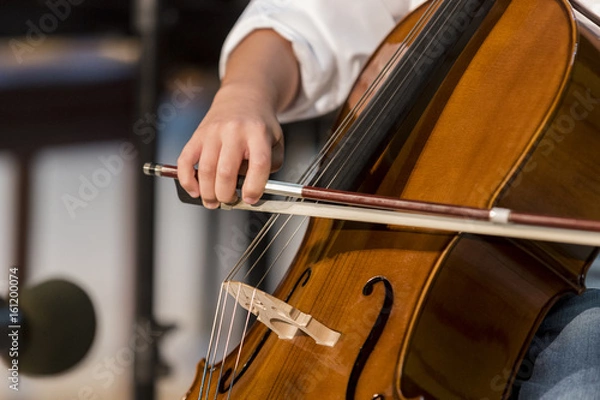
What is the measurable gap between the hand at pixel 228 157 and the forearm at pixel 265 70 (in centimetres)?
8

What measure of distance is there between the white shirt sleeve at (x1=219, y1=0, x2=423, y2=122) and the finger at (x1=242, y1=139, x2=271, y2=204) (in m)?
0.28

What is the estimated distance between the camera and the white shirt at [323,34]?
2.70 ft

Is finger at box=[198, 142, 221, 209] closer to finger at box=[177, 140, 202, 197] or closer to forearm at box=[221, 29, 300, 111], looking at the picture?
finger at box=[177, 140, 202, 197]

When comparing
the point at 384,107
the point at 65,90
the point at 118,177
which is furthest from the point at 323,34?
the point at 65,90

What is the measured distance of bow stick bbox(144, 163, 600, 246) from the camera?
1.41ft

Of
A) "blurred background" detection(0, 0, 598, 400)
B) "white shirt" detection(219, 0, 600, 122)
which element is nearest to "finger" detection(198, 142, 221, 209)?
"white shirt" detection(219, 0, 600, 122)

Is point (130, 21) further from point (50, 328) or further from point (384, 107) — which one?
point (384, 107)

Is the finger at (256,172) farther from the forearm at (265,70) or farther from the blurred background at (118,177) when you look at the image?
the blurred background at (118,177)

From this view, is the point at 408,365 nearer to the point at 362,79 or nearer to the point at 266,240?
the point at 362,79

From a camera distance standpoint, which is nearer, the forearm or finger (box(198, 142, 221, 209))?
finger (box(198, 142, 221, 209))

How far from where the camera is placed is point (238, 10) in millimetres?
2037

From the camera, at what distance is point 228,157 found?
0.56m

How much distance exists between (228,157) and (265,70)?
0.22 m

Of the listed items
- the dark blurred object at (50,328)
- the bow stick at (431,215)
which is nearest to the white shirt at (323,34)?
the bow stick at (431,215)
